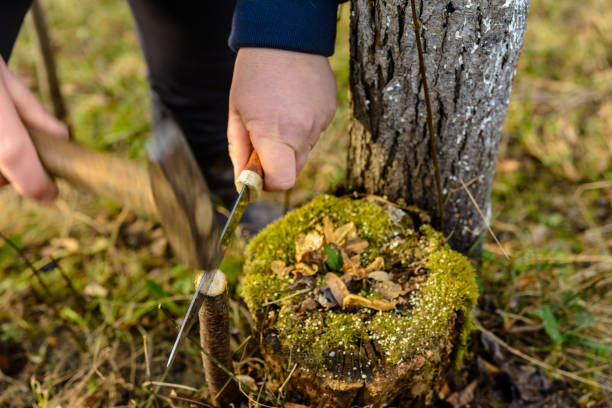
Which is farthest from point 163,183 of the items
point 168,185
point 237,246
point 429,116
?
point 237,246

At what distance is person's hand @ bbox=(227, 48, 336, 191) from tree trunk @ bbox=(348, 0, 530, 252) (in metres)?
0.21

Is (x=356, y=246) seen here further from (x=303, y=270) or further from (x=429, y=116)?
(x=429, y=116)

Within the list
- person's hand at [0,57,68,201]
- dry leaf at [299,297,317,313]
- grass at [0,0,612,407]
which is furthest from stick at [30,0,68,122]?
dry leaf at [299,297,317,313]

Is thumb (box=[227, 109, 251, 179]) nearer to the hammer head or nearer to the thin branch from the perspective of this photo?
the hammer head

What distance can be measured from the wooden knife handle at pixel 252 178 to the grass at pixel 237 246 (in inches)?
18.5

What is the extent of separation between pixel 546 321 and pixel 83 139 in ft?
10.8

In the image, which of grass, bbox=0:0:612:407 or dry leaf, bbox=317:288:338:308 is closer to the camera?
dry leaf, bbox=317:288:338:308

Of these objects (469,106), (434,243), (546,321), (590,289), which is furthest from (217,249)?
(590,289)

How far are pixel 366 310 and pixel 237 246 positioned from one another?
1.12 metres

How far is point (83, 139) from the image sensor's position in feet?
11.4

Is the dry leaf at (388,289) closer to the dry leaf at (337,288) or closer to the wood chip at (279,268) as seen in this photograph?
the dry leaf at (337,288)

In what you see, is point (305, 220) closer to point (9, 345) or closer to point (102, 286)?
point (102, 286)

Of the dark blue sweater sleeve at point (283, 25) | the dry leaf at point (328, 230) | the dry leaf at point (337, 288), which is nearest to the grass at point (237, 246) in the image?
the dry leaf at point (328, 230)

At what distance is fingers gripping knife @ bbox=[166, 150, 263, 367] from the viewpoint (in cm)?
134
